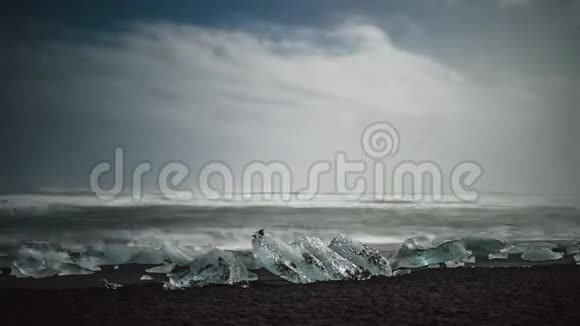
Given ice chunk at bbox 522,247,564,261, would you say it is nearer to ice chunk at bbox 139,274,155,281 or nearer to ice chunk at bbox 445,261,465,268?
ice chunk at bbox 445,261,465,268

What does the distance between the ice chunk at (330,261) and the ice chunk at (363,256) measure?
0.50ft

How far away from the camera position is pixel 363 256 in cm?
807

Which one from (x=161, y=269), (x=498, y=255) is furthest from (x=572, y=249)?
(x=161, y=269)

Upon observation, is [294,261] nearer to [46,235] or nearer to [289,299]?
[289,299]

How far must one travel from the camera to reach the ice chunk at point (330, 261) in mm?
7508

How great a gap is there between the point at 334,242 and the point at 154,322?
4.46 meters

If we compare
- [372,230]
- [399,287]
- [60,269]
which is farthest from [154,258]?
[372,230]

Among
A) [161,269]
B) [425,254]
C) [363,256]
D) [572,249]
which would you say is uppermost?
[363,256]

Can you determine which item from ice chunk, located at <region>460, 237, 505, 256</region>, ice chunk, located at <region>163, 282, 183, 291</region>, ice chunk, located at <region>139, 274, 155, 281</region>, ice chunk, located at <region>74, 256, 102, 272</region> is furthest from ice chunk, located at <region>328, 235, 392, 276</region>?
ice chunk, located at <region>74, 256, 102, 272</region>

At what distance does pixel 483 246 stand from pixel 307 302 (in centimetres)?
660

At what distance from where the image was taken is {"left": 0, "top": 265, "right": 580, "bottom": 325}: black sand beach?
4.86m

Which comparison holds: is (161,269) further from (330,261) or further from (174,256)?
(330,261)

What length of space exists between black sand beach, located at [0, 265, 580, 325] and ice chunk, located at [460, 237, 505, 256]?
9.81 feet

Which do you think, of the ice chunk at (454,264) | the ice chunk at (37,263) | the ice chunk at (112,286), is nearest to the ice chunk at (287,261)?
the ice chunk at (112,286)
